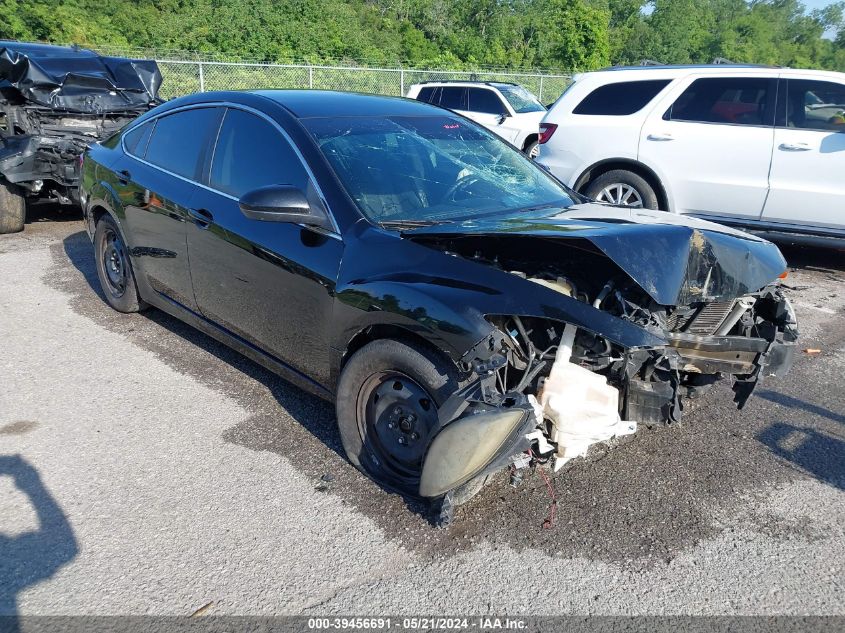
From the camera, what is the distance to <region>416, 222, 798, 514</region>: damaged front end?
2734 mm

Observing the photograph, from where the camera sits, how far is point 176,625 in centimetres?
253

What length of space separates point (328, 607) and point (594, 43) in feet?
151

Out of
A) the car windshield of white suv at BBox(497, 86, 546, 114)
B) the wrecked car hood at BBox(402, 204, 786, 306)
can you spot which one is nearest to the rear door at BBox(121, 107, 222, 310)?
the wrecked car hood at BBox(402, 204, 786, 306)

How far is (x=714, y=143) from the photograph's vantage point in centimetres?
743

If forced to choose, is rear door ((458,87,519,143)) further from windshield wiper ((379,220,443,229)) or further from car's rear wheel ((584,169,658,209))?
windshield wiper ((379,220,443,229))

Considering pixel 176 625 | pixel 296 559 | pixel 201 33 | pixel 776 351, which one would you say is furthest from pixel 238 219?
pixel 201 33

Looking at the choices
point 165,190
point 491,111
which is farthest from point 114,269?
point 491,111

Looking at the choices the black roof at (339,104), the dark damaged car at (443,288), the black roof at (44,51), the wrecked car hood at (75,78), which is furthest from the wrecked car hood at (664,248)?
the black roof at (44,51)

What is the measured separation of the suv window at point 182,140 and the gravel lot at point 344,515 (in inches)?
53.2

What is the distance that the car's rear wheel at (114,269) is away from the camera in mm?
5387

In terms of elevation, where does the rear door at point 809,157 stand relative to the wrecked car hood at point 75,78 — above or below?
below

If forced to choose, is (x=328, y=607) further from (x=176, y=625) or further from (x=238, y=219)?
(x=238, y=219)

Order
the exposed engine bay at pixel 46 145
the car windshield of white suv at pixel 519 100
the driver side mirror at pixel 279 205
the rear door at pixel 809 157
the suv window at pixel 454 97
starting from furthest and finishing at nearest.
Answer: the suv window at pixel 454 97
the car windshield of white suv at pixel 519 100
the exposed engine bay at pixel 46 145
the rear door at pixel 809 157
the driver side mirror at pixel 279 205

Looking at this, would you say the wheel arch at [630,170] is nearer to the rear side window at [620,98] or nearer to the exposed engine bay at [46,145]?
the rear side window at [620,98]
